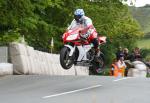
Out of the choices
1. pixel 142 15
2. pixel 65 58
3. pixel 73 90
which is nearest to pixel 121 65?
pixel 65 58

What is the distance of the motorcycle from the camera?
16.0m

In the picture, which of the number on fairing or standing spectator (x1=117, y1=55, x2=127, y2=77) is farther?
standing spectator (x1=117, y1=55, x2=127, y2=77)

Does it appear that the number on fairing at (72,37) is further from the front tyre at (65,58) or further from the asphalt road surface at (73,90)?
the asphalt road surface at (73,90)

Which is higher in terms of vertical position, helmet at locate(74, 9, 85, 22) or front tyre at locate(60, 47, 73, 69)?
helmet at locate(74, 9, 85, 22)

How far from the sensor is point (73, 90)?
15.5 m

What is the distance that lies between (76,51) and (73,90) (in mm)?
1440

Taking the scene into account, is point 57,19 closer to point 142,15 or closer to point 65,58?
point 65,58

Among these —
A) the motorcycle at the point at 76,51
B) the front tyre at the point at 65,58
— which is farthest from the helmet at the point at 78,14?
A: the front tyre at the point at 65,58

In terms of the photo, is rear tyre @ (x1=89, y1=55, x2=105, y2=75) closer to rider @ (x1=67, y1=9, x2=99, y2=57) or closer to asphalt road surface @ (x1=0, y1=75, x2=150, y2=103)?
asphalt road surface @ (x1=0, y1=75, x2=150, y2=103)

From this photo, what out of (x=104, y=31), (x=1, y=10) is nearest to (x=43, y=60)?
(x=1, y=10)

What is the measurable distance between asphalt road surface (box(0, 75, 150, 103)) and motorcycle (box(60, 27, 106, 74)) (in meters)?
0.69

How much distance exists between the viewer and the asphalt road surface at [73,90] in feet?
43.5

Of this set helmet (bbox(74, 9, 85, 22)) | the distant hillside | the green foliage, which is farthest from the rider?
the distant hillside

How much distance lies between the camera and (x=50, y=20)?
45094 millimetres
